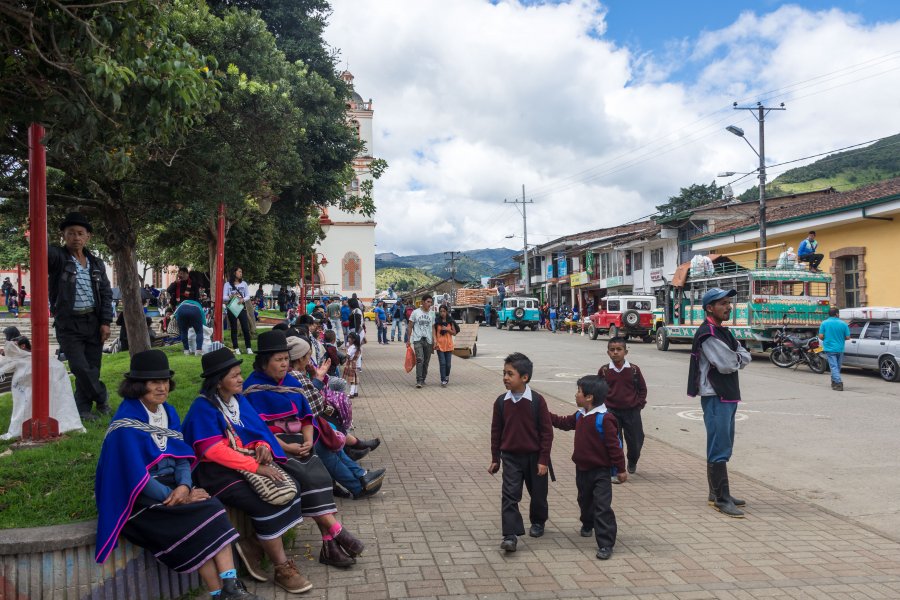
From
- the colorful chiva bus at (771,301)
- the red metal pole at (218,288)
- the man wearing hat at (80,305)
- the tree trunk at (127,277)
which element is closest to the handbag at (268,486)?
the man wearing hat at (80,305)

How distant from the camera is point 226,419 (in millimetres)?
4309

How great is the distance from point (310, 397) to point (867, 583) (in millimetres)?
3833

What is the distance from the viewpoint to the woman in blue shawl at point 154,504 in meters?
3.71

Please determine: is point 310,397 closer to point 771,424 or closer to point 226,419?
point 226,419

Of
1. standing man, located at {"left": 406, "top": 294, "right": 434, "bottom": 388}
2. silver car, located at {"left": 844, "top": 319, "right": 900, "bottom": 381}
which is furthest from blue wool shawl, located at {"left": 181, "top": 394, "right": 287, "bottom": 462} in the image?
silver car, located at {"left": 844, "top": 319, "right": 900, "bottom": 381}

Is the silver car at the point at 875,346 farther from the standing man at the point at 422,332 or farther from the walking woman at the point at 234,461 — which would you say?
the walking woman at the point at 234,461

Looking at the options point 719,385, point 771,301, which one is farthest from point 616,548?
point 771,301

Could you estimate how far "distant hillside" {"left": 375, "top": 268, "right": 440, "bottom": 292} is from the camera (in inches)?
5364

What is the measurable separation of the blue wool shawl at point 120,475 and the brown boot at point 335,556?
4.04 ft

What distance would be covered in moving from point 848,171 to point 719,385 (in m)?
63.7

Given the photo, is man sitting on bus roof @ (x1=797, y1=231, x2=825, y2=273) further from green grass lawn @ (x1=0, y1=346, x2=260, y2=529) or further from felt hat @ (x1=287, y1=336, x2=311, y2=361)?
green grass lawn @ (x1=0, y1=346, x2=260, y2=529)

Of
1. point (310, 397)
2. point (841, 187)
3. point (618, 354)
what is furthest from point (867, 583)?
point (841, 187)

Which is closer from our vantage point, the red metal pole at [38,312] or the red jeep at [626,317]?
the red metal pole at [38,312]

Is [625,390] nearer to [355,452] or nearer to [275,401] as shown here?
[355,452]
